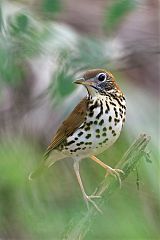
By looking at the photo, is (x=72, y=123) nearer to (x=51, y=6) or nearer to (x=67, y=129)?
(x=67, y=129)

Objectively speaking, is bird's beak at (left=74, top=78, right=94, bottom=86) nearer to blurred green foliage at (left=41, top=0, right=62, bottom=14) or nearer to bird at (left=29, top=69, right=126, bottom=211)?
bird at (left=29, top=69, right=126, bottom=211)

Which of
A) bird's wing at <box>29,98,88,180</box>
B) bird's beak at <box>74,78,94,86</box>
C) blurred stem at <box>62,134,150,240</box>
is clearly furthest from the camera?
bird's wing at <box>29,98,88,180</box>

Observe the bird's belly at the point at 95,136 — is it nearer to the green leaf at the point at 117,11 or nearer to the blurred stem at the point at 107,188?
the blurred stem at the point at 107,188

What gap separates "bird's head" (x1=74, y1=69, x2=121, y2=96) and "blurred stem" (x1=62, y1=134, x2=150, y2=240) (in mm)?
186

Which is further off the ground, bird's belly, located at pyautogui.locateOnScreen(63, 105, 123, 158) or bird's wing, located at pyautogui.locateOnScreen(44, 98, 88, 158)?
bird's wing, located at pyautogui.locateOnScreen(44, 98, 88, 158)

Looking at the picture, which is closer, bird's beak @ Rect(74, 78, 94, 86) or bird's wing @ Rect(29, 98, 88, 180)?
bird's beak @ Rect(74, 78, 94, 86)

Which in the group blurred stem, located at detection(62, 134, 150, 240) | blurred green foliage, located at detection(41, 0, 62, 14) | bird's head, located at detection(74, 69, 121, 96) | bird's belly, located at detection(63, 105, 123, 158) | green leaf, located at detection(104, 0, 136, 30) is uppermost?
blurred green foliage, located at detection(41, 0, 62, 14)

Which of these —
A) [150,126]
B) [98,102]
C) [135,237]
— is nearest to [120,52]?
[150,126]

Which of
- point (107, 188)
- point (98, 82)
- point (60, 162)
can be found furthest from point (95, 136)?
point (60, 162)

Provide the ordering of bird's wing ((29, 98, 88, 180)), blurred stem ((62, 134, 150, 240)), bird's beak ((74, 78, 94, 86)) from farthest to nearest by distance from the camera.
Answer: bird's wing ((29, 98, 88, 180)) < bird's beak ((74, 78, 94, 86)) < blurred stem ((62, 134, 150, 240))

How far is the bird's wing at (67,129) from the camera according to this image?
8.41 ft

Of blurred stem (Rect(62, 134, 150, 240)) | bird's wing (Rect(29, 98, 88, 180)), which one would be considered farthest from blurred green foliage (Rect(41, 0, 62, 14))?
blurred stem (Rect(62, 134, 150, 240))

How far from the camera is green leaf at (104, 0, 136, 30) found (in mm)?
2391

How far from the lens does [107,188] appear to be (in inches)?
90.1
